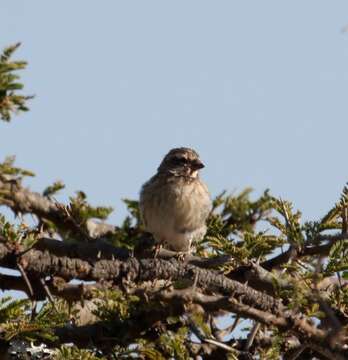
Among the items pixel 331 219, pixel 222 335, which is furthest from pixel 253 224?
pixel 222 335

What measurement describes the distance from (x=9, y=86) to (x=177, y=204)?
4.75m

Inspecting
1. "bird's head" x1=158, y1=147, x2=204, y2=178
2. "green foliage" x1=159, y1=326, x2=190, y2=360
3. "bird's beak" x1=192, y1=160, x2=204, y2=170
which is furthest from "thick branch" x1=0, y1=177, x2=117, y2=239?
"bird's beak" x1=192, y1=160, x2=204, y2=170

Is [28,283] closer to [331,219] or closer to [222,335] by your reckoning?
[222,335]

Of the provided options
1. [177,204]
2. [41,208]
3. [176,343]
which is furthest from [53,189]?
[177,204]

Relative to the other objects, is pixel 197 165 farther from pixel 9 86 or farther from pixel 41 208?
pixel 9 86

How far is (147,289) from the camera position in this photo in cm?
492

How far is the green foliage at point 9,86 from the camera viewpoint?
425 cm

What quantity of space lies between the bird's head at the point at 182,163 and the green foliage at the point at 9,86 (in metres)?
5.15

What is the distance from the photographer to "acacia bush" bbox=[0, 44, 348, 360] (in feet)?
15.4

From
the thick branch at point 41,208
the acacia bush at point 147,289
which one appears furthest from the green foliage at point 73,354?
the thick branch at point 41,208

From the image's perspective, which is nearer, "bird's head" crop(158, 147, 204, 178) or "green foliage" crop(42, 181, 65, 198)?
"green foliage" crop(42, 181, 65, 198)

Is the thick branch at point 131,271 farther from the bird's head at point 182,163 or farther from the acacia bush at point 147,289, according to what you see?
the bird's head at point 182,163

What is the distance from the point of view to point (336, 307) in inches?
221

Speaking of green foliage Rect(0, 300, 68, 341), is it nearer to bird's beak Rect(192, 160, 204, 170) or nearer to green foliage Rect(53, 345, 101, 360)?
green foliage Rect(53, 345, 101, 360)
